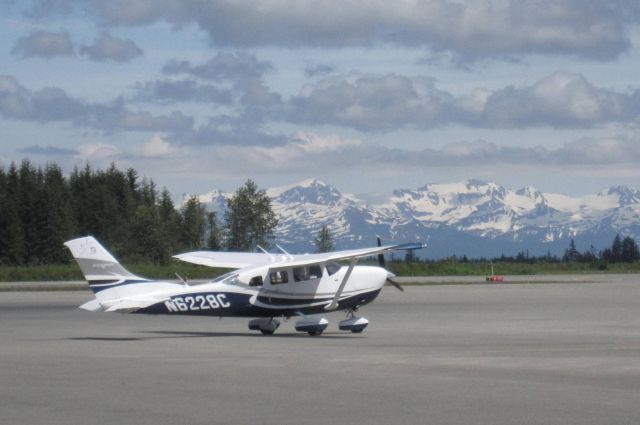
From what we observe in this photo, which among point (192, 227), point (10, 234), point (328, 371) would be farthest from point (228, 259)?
point (192, 227)

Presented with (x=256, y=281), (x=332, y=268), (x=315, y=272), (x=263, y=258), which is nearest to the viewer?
(x=256, y=281)

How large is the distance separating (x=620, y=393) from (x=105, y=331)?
62.2 ft

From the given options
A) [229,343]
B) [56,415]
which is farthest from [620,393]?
[229,343]

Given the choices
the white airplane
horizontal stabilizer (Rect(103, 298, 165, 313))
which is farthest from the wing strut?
horizontal stabilizer (Rect(103, 298, 165, 313))

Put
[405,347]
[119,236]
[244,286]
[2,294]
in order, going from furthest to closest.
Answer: [119,236] → [2,294] → [244,286] → [405,347]

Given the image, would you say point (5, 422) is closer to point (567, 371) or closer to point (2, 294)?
point (567, 371)

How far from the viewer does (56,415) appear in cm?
1565

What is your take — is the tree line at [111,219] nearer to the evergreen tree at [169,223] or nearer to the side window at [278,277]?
the evergreen tree at [169,223]

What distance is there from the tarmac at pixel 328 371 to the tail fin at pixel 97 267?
1.39m

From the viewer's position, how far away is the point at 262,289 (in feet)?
102

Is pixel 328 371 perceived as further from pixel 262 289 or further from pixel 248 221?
pixel 248 221

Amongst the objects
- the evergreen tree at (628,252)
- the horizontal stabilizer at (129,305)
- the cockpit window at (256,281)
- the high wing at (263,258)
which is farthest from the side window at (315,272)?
the evergreen tree at (628,252)

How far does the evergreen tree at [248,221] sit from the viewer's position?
14425 cm

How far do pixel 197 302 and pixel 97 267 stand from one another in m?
2.50
